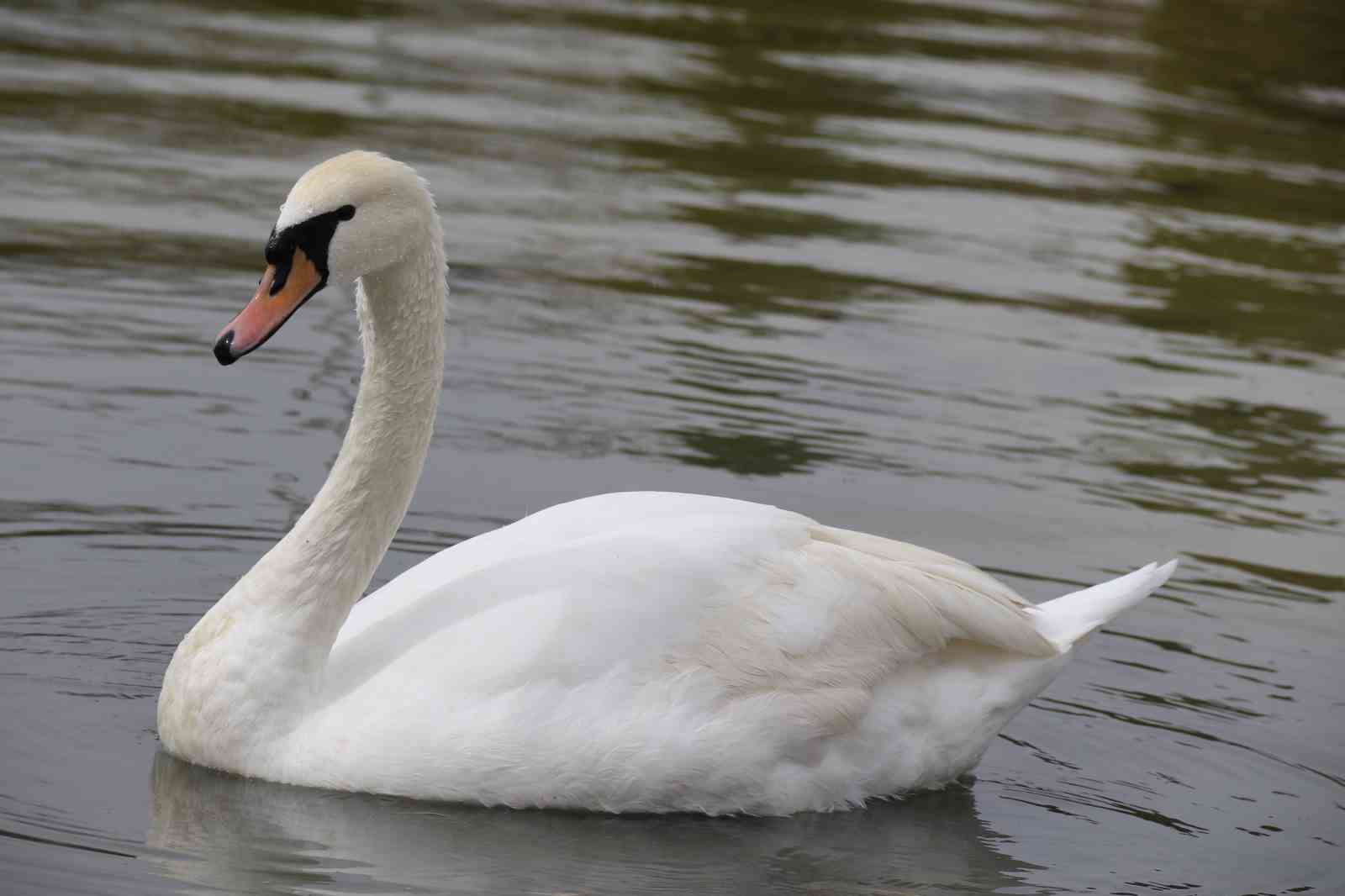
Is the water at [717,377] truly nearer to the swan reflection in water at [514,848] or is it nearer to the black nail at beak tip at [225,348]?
the swan reflection in water at [514,848]

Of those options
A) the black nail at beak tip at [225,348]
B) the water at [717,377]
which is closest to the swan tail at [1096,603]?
the water at [717,377]

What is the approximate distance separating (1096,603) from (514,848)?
2.06 metres

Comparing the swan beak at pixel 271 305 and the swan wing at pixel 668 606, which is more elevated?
the swan beak at pixel 271 305

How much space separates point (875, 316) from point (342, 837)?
6642mm

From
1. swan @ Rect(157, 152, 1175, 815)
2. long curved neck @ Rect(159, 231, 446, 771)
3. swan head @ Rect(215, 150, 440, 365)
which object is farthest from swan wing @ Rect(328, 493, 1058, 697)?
swan head @ Rect(215, 150, 440, 365)

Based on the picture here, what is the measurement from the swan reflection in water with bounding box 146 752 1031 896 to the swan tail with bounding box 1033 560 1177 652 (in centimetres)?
78

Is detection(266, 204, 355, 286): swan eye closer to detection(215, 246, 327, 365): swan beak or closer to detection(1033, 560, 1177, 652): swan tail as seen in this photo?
detection(215, 246, 327, 365): swan beak

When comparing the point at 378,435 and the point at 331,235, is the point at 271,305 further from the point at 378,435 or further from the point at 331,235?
the point at 378,435

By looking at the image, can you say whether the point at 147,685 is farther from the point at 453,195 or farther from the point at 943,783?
the point at 453,195

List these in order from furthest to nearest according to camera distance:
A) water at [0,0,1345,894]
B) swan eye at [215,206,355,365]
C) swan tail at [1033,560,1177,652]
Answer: swan tail at [1033,560,1177,652], water at [0,0,1345,894], swan eye at [215,206,355,365]

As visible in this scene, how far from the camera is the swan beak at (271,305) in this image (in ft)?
21.1

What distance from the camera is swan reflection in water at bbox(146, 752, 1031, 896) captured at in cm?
614

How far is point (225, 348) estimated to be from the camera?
6.39 meters

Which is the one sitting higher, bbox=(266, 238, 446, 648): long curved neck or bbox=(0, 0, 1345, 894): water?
bbox=(266, 238, 446, 648): long curved neck
